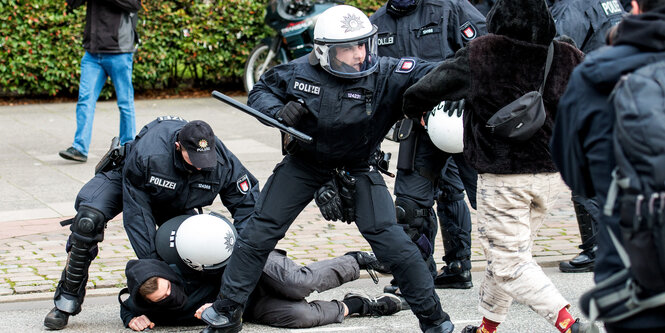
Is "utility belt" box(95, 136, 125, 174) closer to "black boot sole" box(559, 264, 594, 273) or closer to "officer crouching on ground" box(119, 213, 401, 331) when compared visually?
"officer crouching on ground" box(119, 213, 401, 331)

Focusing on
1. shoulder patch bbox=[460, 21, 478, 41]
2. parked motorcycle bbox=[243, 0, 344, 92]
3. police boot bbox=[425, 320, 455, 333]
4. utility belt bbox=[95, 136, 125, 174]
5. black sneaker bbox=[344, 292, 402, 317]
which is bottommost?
parked motorcycle bbox=[243, 0, 344, 92]

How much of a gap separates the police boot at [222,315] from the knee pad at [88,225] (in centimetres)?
80

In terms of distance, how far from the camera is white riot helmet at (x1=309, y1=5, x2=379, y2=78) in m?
4.84

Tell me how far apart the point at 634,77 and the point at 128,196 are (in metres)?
3.30

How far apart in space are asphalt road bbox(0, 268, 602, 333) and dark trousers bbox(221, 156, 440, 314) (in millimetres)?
532

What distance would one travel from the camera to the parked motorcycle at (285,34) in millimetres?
12320

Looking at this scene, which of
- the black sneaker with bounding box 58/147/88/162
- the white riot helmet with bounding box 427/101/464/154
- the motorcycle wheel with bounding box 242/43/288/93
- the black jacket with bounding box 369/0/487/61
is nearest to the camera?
the white riot helmet with bounding box 427/101/464/154

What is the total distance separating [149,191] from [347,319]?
4.39ft

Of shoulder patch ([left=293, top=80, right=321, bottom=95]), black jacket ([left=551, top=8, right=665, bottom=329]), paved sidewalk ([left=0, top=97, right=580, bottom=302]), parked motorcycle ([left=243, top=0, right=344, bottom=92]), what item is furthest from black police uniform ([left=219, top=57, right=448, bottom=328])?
parked motorcycle ([left=243, top=0, right=344, bottom=92])

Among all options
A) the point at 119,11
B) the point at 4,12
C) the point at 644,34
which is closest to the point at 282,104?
the point at 644,34

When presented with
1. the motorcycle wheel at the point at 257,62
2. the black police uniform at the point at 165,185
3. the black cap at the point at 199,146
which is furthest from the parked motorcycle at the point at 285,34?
the black cap at the point at 199,146

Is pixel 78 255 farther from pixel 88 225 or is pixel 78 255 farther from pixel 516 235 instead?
pixel 516 235

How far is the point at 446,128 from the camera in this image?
5.56m

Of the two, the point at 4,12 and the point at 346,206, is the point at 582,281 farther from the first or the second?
the point at 4,12
